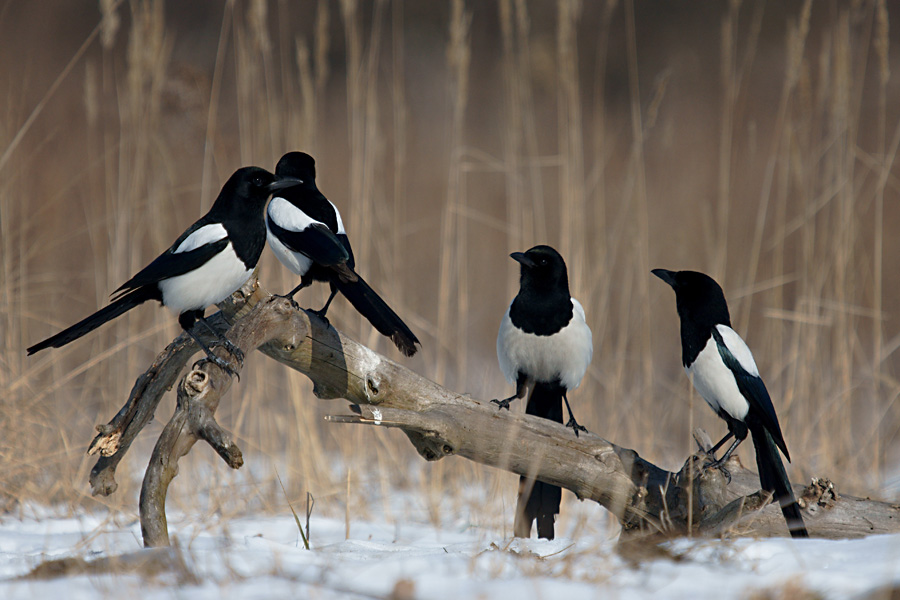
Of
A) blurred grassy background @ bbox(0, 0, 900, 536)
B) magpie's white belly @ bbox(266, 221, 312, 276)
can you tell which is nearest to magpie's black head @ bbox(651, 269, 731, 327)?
blurred grassy background @ bbox(0, 0, 900, 536)

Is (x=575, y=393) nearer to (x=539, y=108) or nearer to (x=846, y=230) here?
(x=846, y=230)

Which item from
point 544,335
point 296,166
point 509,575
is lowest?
point 509,575

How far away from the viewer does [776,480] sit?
2291 millimetres

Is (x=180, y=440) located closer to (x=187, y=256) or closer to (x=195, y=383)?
(x=195, y=383)

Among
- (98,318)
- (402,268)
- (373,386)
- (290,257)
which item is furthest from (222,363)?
(402,268)

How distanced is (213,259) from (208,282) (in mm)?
60

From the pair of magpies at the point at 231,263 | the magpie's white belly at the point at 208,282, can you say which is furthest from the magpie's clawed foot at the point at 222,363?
the magpie's white belly at the point at 208,282

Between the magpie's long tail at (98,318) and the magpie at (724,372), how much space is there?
151 centimetres

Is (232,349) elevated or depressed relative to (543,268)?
depressed

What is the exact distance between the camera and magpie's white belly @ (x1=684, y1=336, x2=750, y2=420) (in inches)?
98.0

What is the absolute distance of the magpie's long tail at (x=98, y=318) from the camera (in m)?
1.92

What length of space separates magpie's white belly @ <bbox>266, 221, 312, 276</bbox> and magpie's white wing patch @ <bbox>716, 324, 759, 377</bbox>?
1246 mm

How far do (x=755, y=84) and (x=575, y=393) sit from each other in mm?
5917

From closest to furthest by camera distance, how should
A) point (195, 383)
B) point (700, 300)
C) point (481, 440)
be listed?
point (195, 383), point (481, 440), point (700, 300)
